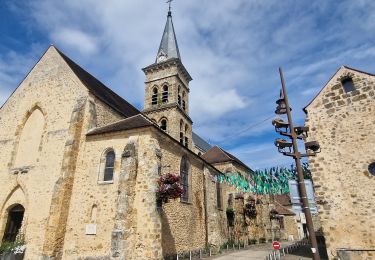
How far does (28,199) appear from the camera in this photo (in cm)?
1377

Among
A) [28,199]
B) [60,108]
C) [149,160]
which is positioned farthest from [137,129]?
[28,199]

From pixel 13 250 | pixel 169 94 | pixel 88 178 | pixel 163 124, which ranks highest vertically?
pixel 169 94

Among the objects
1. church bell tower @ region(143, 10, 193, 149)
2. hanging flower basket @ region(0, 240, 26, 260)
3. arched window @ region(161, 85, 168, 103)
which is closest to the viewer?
hanging flower basket @ region(0, 240, 26, 260)

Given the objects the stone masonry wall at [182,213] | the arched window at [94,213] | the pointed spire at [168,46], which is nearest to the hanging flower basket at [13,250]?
the arched window at [94,213]

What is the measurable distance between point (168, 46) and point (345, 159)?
80.3ft

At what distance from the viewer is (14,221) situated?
14.5m

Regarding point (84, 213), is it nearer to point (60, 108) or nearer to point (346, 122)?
point (60, 108)

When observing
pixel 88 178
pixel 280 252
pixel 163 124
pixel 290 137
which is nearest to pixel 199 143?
pixel 163 124

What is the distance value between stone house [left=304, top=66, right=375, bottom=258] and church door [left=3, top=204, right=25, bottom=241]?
51.0ft

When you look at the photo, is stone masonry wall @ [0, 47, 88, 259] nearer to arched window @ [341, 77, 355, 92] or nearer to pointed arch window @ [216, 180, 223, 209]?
pointed arch window @ [216, 180, 223, 209]

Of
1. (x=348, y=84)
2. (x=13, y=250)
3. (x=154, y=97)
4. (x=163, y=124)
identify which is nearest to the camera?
(x=348, y=84)

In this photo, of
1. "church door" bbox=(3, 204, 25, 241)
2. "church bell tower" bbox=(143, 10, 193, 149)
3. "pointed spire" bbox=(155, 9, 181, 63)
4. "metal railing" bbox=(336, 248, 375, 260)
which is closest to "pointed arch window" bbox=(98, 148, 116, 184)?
"church door" bbox=(3, 204, 25, 241)

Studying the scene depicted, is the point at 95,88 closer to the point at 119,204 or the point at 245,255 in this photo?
the point at 119,204

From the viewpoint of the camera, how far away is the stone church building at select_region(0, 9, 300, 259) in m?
11.4
